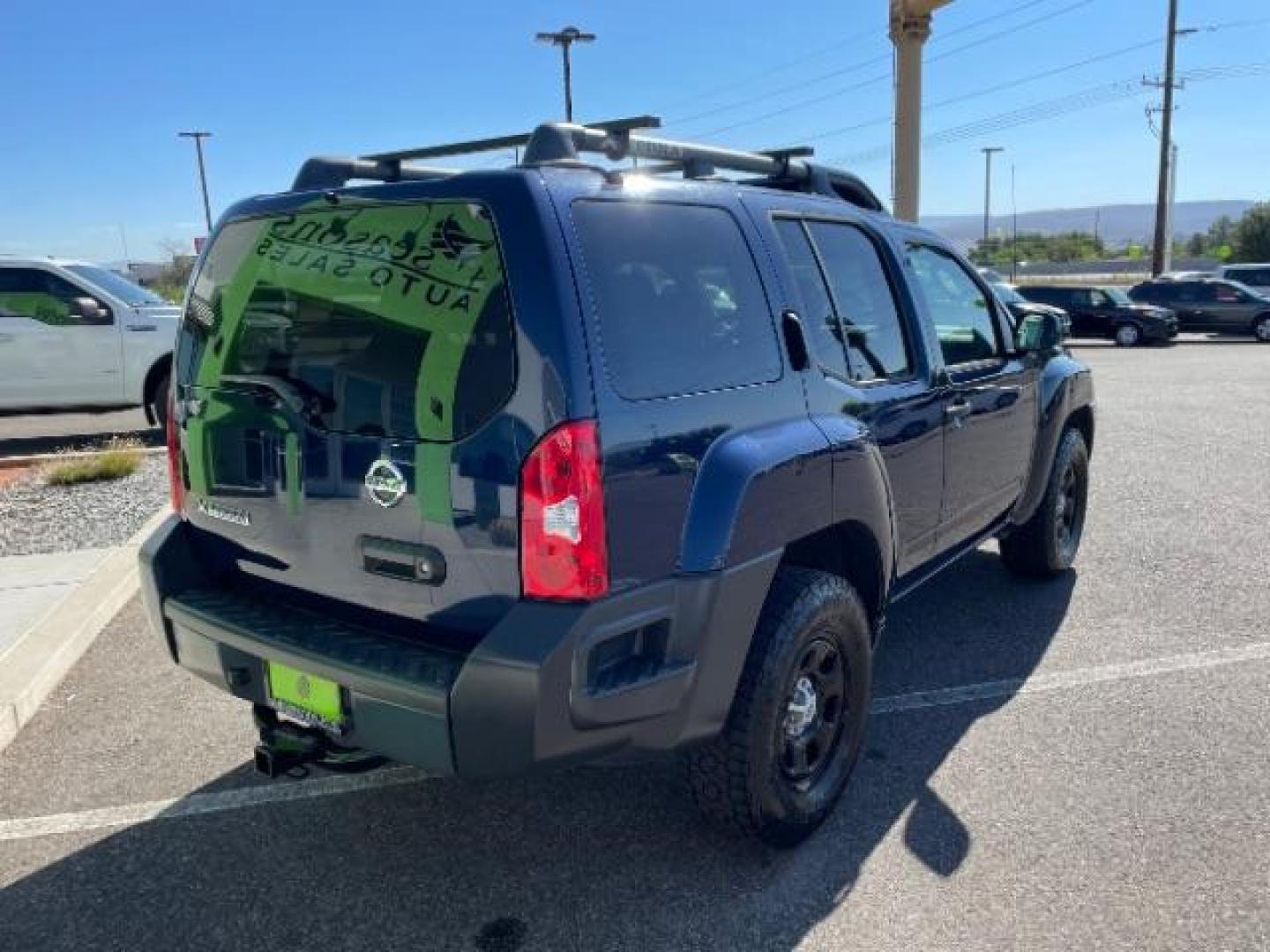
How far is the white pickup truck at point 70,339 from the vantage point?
993 centimetres

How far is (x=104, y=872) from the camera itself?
292 centimetres

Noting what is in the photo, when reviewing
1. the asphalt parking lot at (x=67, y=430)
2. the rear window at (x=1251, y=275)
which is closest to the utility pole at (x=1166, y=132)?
the rear window at (x=1251, y=275)

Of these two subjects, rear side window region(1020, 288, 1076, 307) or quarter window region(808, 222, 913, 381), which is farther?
rear side window region(1020, 288, 1076, 307)

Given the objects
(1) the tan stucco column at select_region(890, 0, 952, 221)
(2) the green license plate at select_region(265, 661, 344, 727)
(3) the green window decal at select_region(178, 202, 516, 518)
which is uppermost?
(1) the tan stucco column at select_region(890, 0, 952, 221)

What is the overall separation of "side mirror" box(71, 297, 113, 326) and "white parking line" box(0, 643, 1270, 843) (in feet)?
26.2

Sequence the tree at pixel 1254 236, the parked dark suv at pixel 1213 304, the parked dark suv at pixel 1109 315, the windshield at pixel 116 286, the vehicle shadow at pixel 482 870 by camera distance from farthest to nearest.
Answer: the tree at pixel 1254 236
the parked dark suv at pixel 1213 304
the parked dark suv at pixel 1109 315
the windshield at pixel 116 286
the vehicle shadow at pixel 482 870

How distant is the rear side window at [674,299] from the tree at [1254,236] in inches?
2189

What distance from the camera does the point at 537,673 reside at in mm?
2229

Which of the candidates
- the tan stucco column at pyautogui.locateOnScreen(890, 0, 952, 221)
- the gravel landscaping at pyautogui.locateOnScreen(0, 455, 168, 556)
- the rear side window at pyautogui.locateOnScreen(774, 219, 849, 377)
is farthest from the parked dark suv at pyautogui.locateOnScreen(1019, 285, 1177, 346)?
the rear side window at pyautogui.locateOnScreen(774, 219, 849, 377)

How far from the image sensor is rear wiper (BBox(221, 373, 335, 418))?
262 centimetres

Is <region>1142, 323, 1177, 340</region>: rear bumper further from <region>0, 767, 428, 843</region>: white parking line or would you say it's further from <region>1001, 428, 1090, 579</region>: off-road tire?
<region>0, 767, 428, 843</region>: white parking line

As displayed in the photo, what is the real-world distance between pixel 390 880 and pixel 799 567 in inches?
56.9

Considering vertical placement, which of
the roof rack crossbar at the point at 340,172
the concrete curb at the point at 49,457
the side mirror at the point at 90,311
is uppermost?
the roof rack crossbar at the point at 340,172

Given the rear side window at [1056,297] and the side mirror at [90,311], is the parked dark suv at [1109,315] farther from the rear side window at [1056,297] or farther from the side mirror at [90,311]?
the side mirror at [90,311]
